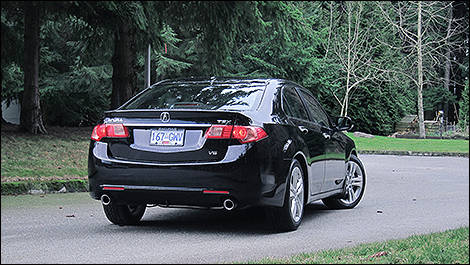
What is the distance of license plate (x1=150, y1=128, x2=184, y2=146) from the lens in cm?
684

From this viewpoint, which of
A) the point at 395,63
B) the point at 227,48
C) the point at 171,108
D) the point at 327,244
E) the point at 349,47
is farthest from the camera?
the point at 395,63

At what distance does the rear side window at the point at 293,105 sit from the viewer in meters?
7.85

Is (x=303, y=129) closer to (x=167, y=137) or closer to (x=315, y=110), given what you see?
(x=315, y=110)

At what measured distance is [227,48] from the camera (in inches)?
577

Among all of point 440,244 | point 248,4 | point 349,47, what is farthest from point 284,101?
point 349,47

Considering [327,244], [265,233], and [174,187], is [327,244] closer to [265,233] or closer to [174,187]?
[265,233]

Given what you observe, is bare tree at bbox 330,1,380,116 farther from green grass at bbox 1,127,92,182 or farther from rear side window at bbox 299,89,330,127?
rear side window at bbox 299,89,330,127

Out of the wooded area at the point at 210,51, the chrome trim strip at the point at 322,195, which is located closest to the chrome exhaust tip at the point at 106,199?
the wooded area at the point at 210,51

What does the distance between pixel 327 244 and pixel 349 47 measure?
3626 cm

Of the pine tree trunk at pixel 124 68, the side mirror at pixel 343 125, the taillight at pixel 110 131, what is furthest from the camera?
the pine tree trunk at pixel 124 68

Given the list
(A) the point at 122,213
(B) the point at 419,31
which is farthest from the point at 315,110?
(B) the point at 419,31

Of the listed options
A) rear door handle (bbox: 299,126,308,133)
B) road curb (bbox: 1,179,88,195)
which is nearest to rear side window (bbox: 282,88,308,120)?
rear door handle (bbox: 299,126,308,133)

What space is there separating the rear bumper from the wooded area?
3.49 feet

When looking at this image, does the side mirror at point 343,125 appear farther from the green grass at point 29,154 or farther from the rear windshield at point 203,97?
the green grass at point 29,154
